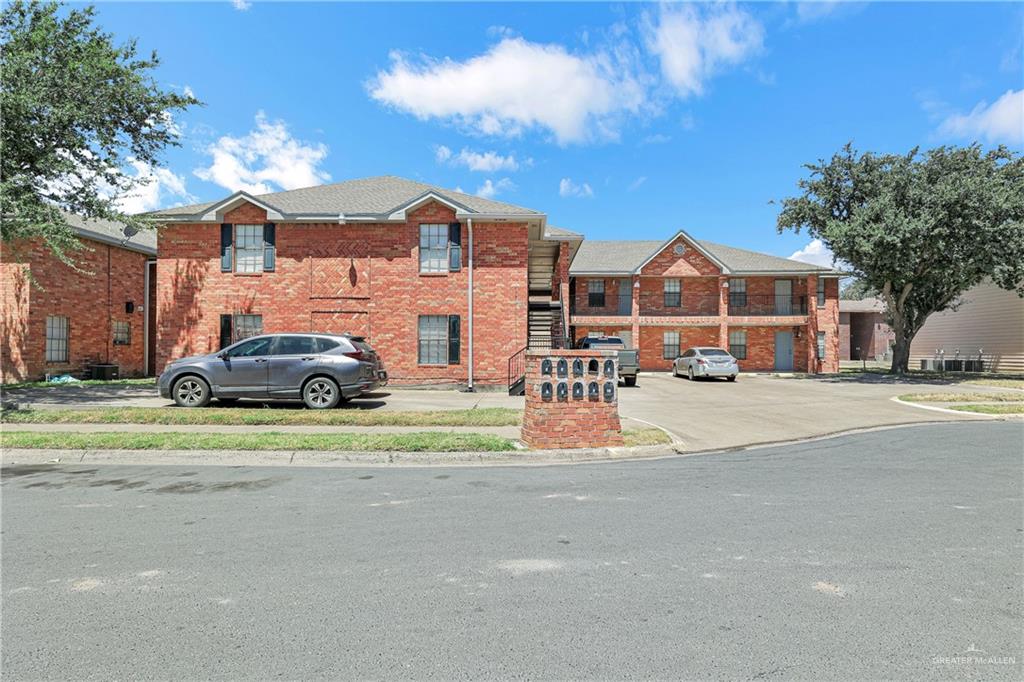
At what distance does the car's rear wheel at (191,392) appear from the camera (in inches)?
504

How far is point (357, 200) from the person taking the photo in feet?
65.5

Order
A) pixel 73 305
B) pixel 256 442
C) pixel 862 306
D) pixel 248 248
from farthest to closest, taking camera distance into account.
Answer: pixel 862 306
pixel 73 305
pixel 248 248
pixel 256 442

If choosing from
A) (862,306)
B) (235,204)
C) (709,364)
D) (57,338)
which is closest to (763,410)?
(709,364)

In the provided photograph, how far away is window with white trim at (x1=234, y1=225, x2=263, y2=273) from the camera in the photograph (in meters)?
18.8

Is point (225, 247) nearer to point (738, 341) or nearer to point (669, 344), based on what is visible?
point (669, 344)

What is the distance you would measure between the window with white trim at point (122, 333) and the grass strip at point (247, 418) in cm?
1307

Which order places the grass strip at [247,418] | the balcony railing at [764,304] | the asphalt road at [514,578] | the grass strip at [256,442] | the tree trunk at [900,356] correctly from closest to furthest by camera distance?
the asphalt road at [514,578], the grass strip at [256,442], the grass strip at [247,418], the tree trunk at [900,356], the balcony railing at [764,304]

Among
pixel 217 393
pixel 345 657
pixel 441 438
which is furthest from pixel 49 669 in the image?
pixel 217 393

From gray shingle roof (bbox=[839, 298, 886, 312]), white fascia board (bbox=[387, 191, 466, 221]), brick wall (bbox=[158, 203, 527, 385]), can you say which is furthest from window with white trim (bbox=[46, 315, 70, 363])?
gray shingle roof (bbox=[839, 298, 886, 312])

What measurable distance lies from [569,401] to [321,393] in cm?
673

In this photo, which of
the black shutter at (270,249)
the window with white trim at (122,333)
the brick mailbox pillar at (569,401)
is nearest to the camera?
A: the brick mailbox pillar at (569,401)

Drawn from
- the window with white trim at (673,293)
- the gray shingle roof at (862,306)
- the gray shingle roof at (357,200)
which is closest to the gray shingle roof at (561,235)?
the gray shingle roof at (357,200)

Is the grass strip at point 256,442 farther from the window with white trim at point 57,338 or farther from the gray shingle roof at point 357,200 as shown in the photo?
the window with white trim at point 57,338

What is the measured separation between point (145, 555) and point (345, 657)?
247 centimetres
